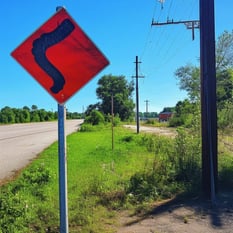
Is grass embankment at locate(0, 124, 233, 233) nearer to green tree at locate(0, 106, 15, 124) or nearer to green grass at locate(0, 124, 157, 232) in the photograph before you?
green grass at locate(0, 124, 157, 232)

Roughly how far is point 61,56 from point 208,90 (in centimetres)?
443

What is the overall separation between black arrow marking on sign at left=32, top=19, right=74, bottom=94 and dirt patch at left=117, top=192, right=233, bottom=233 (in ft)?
9.01

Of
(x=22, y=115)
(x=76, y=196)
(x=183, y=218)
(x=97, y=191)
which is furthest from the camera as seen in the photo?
(x=22, y=115)

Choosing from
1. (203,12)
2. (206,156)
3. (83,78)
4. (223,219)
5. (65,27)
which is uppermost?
(203,12)

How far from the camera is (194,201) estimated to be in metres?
6.69

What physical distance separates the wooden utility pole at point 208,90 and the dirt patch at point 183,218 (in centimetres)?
79

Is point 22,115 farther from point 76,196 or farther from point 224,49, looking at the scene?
point 76,196

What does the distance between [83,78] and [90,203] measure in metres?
3.50

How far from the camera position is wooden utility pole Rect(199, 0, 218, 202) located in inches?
283

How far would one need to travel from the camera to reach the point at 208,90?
7184 mm

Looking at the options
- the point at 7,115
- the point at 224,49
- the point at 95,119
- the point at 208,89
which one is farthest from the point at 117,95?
the point at 208,89

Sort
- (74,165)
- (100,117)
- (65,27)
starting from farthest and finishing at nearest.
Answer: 1. (100,117)
2. (74,165)
3. (65,27)

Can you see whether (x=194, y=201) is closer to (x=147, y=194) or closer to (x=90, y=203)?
(x=147, y=194)

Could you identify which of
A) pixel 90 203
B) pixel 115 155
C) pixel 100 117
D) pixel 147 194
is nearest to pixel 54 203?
pixel 90 203
